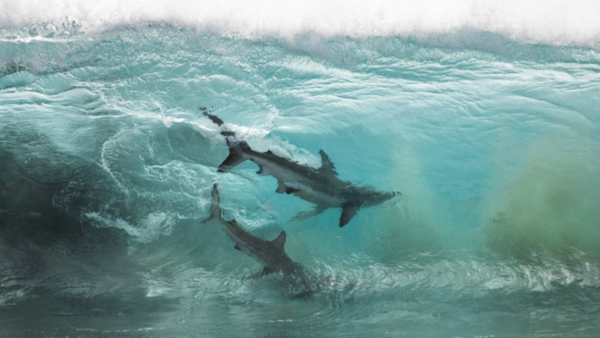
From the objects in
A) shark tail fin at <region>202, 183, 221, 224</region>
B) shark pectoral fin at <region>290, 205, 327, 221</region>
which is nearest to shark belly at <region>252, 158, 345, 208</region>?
shark pectoral fin at <region>290, 205, 327, 221</region>

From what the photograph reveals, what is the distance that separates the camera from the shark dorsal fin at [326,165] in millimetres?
6375

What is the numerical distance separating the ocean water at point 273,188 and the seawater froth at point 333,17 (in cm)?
6

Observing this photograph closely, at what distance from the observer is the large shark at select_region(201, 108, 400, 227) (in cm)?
623

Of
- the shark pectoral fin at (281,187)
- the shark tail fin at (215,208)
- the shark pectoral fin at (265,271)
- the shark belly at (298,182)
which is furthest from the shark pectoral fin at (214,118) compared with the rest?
the shark pectoral fin at (265,271)

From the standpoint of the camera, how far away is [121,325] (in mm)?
7066

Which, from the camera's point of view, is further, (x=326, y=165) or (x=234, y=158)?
(x=326, y=165)

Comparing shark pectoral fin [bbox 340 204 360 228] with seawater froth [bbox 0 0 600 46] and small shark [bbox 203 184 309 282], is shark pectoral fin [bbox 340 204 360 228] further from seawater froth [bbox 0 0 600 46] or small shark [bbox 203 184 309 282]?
seawater froth [bbox 0 0 600 46]

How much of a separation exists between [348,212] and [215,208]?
1.33 meters

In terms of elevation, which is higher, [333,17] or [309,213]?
[333,17]

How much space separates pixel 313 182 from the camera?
627 centimetres

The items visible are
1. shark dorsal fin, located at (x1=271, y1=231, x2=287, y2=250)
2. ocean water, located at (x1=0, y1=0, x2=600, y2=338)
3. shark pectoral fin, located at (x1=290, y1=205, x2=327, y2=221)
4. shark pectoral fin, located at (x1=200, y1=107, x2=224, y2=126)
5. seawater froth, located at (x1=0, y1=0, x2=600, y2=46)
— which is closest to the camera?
shark dorsal fin, located at (x1=271, y1=231, x2=287, y2=250)

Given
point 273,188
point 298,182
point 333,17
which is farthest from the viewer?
point 333,17

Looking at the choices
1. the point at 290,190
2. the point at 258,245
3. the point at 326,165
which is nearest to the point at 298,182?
the point at 290,190

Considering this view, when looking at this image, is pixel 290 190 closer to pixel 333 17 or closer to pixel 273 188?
pixel 273 188
